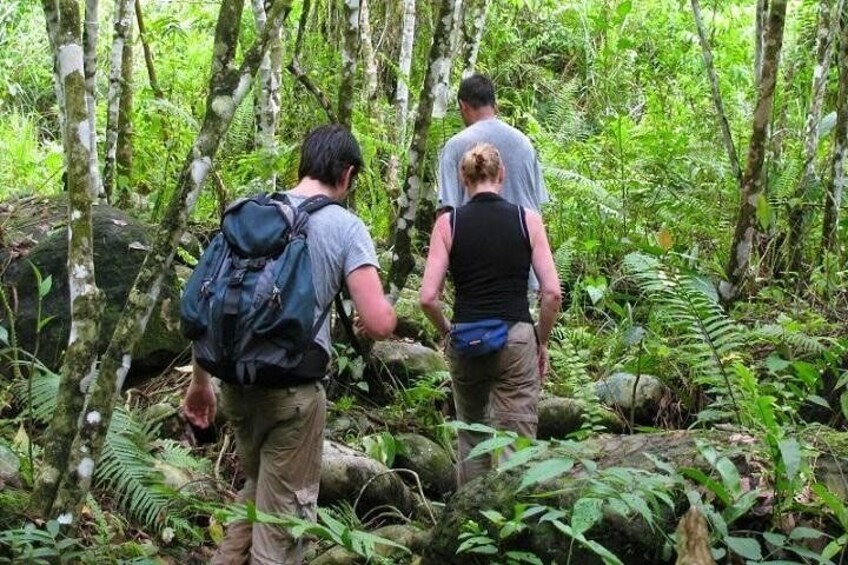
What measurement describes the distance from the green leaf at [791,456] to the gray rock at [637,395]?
3523 millimetres

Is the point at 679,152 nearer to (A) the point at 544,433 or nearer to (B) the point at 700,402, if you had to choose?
(B) the point at 700,402

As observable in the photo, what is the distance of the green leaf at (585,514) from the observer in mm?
2957

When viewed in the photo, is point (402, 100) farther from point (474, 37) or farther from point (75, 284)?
point (75, 284)

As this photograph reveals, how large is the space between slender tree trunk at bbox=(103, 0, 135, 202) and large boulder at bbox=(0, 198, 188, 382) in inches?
45.9

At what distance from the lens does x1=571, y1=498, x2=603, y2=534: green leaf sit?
2957mm

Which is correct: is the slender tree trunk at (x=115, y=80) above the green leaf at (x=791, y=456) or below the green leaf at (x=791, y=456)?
above

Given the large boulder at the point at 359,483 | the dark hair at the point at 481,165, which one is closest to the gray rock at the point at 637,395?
the large boulder at the point at 359,483

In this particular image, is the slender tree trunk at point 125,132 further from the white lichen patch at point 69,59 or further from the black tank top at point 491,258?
the white lichen patch at point 69,59

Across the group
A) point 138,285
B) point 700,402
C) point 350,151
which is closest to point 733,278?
point 700,402

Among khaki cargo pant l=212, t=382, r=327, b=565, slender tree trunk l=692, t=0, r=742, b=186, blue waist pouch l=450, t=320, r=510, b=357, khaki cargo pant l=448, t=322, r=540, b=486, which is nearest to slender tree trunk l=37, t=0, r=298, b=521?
khaki cargo pant l=212, t=382, r=327, b=565

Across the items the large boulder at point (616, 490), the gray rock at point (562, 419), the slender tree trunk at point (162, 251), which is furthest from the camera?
the gray rock at point (562, 419)

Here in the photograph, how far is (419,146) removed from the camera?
20.9 ft

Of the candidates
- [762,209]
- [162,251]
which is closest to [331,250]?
[162,251]

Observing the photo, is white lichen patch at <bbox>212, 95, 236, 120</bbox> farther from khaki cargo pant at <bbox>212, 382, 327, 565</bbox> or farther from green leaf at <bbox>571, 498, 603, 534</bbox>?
green leaf at <bbox>571, 498, 603, 534</bbox>
